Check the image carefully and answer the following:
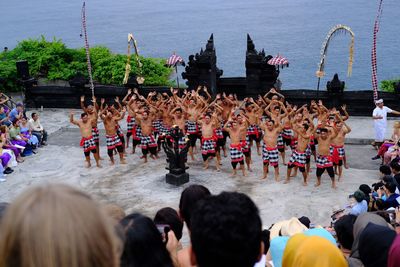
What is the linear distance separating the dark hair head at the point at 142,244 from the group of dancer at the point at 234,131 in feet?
26.4

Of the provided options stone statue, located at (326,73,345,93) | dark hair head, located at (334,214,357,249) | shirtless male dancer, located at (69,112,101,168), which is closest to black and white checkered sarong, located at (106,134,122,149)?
shirtless male dancer, located at (69,112,101,168)

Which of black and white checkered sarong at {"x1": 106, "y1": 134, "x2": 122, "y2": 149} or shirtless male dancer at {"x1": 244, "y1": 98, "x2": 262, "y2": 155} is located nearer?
black and white checkered sarong at {"x1": 106, "y1": 134, "x2": 122, "y2": 149}

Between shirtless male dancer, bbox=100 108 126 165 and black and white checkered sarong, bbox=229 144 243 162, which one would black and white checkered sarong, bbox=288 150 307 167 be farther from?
shirtless male dancer, bbox=100 108 126 165

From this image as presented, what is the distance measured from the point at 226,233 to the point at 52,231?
985 mm

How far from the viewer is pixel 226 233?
7.92 ft

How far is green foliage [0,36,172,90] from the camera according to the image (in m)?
20.7

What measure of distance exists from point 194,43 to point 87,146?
1395 inches

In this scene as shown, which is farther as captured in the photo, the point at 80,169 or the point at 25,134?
the point at 25,134

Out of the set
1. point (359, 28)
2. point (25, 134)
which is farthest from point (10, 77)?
point (359, 28)

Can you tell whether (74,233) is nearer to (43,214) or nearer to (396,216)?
(43,214)

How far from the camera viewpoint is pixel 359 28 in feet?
157

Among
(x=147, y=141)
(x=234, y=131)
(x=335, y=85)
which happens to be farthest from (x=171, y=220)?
(x=335, y=85)

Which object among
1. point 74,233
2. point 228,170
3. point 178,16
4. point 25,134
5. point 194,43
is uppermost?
point 178,16

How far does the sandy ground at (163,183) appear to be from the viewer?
32.6 ft
